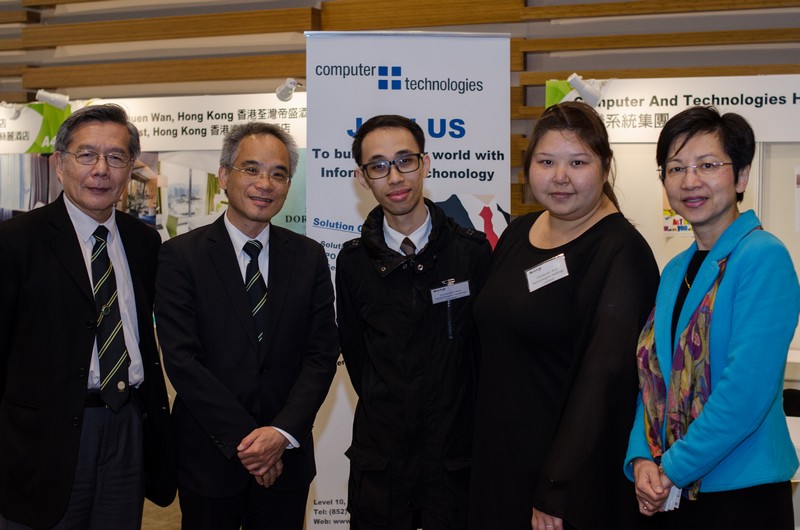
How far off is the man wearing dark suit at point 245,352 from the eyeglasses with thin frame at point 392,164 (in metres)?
0.35

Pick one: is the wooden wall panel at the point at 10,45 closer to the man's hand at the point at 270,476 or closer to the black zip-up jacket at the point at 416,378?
the black zip-up jacket at the point at 416,378

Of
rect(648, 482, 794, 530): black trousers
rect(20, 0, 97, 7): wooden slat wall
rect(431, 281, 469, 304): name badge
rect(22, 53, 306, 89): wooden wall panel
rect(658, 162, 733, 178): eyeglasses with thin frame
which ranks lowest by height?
rect(648, 482, 794, 530): black trousers

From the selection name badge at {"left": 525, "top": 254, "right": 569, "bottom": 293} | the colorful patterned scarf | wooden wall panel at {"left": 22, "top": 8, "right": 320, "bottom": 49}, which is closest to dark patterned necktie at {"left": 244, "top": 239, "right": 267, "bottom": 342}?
name badge at {"left": 525, "top": 254, "right": 569, "bottom": 293}

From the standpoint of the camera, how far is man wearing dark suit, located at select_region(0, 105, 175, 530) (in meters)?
2.41

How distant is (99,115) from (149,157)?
3.84m

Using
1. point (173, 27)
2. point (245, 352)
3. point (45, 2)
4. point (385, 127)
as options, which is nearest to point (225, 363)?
point (245, 352)

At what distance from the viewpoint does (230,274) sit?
102 inches

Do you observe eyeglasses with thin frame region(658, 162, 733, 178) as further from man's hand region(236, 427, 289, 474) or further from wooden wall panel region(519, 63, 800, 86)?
wooden wall panel region(519, 63, 800, 86)

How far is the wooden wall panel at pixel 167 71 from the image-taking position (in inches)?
244

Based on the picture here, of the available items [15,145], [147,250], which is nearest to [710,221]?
[147,250]

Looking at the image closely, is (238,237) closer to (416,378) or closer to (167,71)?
(416,378)

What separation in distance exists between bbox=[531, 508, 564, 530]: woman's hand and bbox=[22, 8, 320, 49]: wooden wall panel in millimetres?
4949

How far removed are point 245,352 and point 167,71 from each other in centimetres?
472

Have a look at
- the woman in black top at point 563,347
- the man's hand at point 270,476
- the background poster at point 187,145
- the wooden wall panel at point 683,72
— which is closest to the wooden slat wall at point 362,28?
the wooden wall panel at point 683,72
